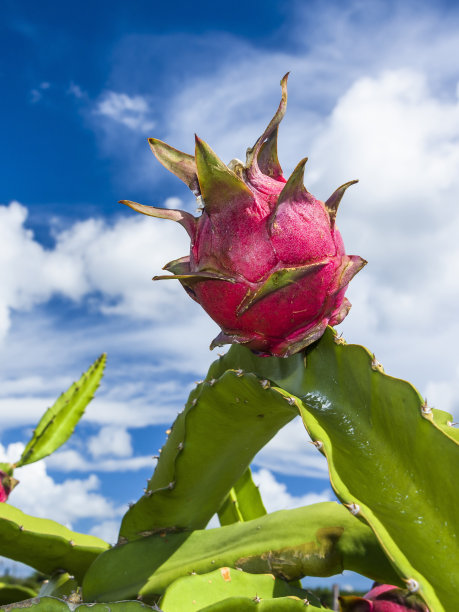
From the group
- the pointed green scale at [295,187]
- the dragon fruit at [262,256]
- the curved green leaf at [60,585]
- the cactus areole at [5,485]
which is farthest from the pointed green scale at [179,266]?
the cactus areole at [5,485]

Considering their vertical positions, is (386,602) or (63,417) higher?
(63,417)

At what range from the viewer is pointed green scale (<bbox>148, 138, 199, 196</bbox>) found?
1317 mm

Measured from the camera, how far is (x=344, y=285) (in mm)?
1264

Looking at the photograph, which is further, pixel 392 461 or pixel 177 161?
pixel 177 161

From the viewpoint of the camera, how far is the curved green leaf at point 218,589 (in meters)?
1.33

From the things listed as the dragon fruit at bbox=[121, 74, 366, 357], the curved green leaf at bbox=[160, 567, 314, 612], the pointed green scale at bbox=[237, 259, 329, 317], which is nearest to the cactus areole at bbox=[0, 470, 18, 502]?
the curved green leaf at bbox=[160, 567, 314, 612]

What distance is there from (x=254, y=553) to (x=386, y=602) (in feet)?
1.05

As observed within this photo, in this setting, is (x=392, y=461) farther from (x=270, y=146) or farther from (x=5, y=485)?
(x=5, y=485)

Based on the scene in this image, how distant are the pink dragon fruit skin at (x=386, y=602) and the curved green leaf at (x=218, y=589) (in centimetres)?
11

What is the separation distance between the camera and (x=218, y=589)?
140 centimetres

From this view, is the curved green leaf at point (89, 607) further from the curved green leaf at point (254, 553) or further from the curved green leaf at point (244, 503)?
the curved green leaf at point (244, 503)

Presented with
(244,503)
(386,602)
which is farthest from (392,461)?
(244,503)

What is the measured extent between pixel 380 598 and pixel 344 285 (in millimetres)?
773

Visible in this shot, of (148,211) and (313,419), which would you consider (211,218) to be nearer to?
(148,211)
